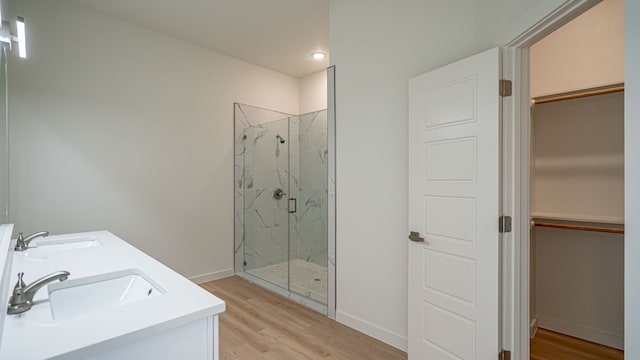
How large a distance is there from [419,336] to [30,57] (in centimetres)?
389

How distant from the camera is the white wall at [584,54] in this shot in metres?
2.17

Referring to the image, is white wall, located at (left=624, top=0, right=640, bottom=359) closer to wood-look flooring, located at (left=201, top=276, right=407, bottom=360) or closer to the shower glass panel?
wood-look flooring, located at (left=201, top=276, right=407, bottom=360)

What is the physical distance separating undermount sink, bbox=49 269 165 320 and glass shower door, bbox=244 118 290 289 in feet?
8.77

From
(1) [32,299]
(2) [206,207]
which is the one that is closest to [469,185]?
(1) [32,299]

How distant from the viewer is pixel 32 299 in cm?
106

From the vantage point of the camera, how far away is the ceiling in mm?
2852

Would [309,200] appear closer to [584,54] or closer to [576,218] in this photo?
[576,218]

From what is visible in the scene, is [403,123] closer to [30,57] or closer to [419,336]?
[419,336]

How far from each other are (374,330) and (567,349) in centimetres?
143

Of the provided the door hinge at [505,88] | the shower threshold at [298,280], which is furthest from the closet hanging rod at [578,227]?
the shower threshold at [298,280]

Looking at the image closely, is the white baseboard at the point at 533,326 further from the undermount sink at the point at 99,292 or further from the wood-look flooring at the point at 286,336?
the undermount sink at the point at 99,292

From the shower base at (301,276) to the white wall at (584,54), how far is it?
2.76m

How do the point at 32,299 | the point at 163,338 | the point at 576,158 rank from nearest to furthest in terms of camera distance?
the point at 163,338, the point at 32,299, the point at 576,158

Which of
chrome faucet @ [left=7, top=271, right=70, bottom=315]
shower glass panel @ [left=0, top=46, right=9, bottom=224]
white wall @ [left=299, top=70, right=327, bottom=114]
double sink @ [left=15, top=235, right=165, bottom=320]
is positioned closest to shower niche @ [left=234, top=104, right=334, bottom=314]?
white wall @ [left=299, top=70, right=327, bottom=114]
